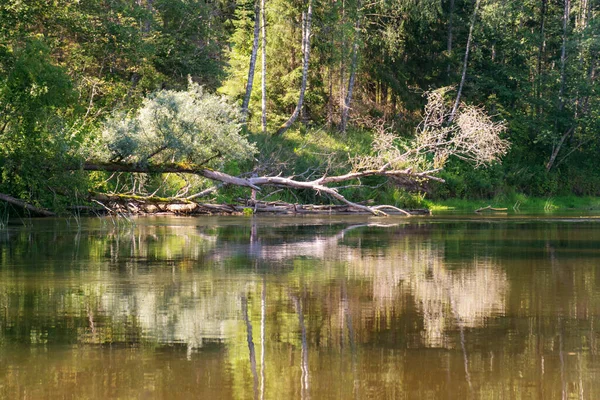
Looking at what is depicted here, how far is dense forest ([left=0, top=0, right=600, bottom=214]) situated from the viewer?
2806cm

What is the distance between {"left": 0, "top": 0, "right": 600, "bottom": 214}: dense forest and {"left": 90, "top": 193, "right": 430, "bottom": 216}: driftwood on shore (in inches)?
26.2

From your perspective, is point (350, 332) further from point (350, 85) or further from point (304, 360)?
point (350, 85)

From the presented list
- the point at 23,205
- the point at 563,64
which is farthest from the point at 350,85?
the point at 23,205

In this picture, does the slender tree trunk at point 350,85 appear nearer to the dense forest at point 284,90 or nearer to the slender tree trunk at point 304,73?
the dense forest at point 284,90

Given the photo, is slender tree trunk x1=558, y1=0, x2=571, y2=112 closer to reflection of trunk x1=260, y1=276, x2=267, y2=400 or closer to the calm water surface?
the calm water surface

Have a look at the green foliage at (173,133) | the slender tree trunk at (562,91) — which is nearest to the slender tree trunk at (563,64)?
the slender tree trunk at (562,91)

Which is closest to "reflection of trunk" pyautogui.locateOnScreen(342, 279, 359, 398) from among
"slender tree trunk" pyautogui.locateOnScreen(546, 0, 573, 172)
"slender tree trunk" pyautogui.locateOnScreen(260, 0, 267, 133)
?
"slender tree trunk" pyautogui.locateOnScreen(260, 0, 267, 133)

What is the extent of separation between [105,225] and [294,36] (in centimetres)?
2196

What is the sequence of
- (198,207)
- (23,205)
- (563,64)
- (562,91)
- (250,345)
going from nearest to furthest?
(250,345) → (23,205) → (198,207) → (563,64) → (562,91)

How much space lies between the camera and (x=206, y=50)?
44219mm

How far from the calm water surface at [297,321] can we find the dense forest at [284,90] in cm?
789

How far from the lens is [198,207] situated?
33.6 m

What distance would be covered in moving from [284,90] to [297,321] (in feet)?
125

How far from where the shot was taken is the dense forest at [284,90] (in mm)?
28062
